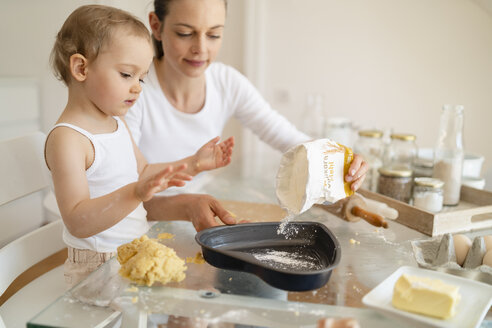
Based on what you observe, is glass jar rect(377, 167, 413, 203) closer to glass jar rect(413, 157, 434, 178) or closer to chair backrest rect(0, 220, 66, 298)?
glass jar rect(413, 157, 434, 178)

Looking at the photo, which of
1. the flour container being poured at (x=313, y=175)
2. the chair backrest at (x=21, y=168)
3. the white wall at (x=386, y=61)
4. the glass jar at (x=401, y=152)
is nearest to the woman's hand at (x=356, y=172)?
the flour container being poured at (x=313, y=175)

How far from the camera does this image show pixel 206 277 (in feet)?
2.66

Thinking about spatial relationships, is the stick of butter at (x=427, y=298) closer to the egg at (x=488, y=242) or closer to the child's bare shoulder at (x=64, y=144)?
the egg at (x=488, y=242)

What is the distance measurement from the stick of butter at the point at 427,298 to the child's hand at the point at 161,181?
0.41 m

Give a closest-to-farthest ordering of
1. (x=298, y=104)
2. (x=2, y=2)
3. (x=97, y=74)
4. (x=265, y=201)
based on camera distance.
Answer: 1. (x=97, y=74)
2. (x=265, y=201)
3. (x=2, y=2)
4. (x=298, y=104)

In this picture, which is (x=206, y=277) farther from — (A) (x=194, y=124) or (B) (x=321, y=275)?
(A) (x=194, y=124)

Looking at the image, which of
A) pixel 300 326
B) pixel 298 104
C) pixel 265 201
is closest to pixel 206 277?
pixel 300 326

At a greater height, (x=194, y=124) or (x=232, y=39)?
(x=232, y=39)

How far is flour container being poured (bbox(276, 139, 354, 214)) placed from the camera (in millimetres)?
920

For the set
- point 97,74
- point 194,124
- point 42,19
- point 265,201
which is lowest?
point 265,201

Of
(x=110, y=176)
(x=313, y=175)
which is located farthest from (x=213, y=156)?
(x=313, y=175)

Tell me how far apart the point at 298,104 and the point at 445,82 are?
35.7 inches

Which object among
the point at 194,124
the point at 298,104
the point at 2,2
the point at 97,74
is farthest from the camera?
the point at 298,104

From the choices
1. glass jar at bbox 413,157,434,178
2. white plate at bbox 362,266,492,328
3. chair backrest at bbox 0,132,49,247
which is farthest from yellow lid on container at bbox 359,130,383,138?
chair backrest at bbox 0,132,49,247
